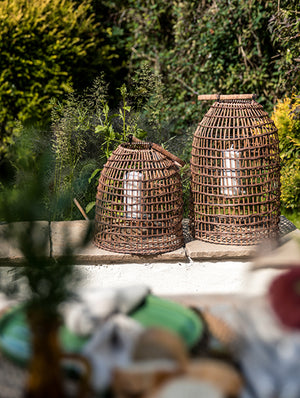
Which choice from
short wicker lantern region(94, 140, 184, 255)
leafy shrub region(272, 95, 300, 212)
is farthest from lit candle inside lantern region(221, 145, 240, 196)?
leafy shrub region(272, 95, 300, 212)

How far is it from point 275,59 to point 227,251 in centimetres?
305

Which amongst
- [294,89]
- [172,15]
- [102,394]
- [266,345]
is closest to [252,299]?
[266,345]


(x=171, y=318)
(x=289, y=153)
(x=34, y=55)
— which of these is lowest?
(x=171, y=318)

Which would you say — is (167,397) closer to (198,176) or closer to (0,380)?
(0,380)

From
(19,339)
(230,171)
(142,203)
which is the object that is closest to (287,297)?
(19,339)

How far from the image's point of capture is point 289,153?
4922mm

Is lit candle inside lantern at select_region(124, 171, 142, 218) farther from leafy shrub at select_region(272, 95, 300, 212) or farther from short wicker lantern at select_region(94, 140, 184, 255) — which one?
leafy shrub at select_region(272, 95, 300, 212)

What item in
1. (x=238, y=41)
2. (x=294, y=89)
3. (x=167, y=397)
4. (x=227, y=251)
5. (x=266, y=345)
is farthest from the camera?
(x=238, y=41)

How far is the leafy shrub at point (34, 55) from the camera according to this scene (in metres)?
5.34

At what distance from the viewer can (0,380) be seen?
3.50ft

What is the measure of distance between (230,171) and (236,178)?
0.30ft

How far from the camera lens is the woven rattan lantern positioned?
12.1 ft

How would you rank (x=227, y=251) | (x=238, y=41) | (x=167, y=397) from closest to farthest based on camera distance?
(x=167, y=397) → (x=227, y=251) → (x=238, y=41)

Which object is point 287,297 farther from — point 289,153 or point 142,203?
point 289,153
